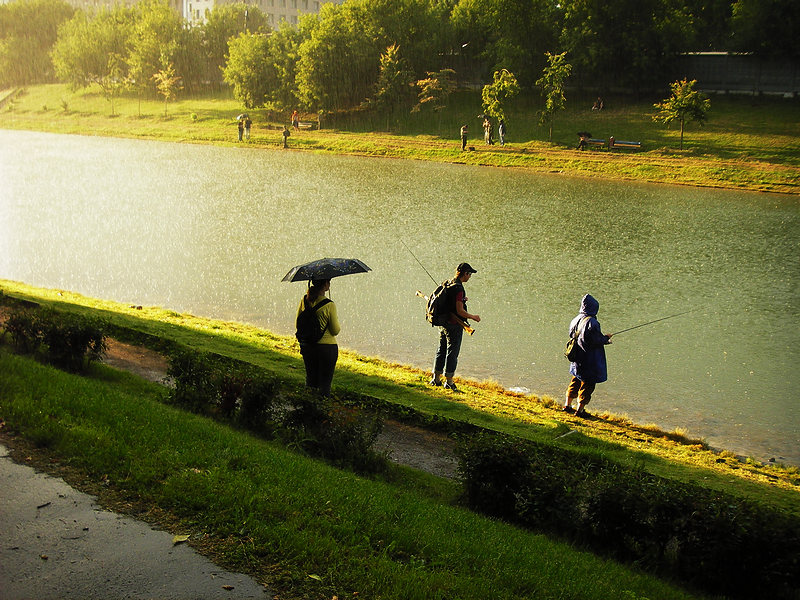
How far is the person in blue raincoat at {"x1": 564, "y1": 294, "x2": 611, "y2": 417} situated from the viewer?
39.8ft

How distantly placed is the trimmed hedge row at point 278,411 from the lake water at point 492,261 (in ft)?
20.8

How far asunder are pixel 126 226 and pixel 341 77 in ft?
122

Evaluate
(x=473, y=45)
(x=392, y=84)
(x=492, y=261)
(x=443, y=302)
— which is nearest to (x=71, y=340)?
(x=443, y=302)

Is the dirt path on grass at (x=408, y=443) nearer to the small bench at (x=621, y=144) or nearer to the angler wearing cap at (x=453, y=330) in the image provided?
the angler wearing cap at (x=453, y=330)

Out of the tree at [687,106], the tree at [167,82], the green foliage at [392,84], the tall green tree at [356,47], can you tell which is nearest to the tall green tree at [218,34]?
the tree at [167,82]

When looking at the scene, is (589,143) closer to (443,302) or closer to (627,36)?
(627,36)

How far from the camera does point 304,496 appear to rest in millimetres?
6867

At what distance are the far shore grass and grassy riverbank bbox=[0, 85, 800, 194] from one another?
2913cm

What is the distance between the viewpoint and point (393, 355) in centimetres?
1614

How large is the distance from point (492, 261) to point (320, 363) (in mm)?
14262

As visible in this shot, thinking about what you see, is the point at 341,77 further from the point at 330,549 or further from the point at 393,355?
the point at 330,549

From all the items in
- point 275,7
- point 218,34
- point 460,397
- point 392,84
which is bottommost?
point 460,397

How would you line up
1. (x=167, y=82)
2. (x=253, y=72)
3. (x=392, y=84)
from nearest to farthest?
(x=392, y=84) → (x=253, y=72) → (x=167, y=82)

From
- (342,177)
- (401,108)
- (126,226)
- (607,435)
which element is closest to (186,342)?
(607,435)
